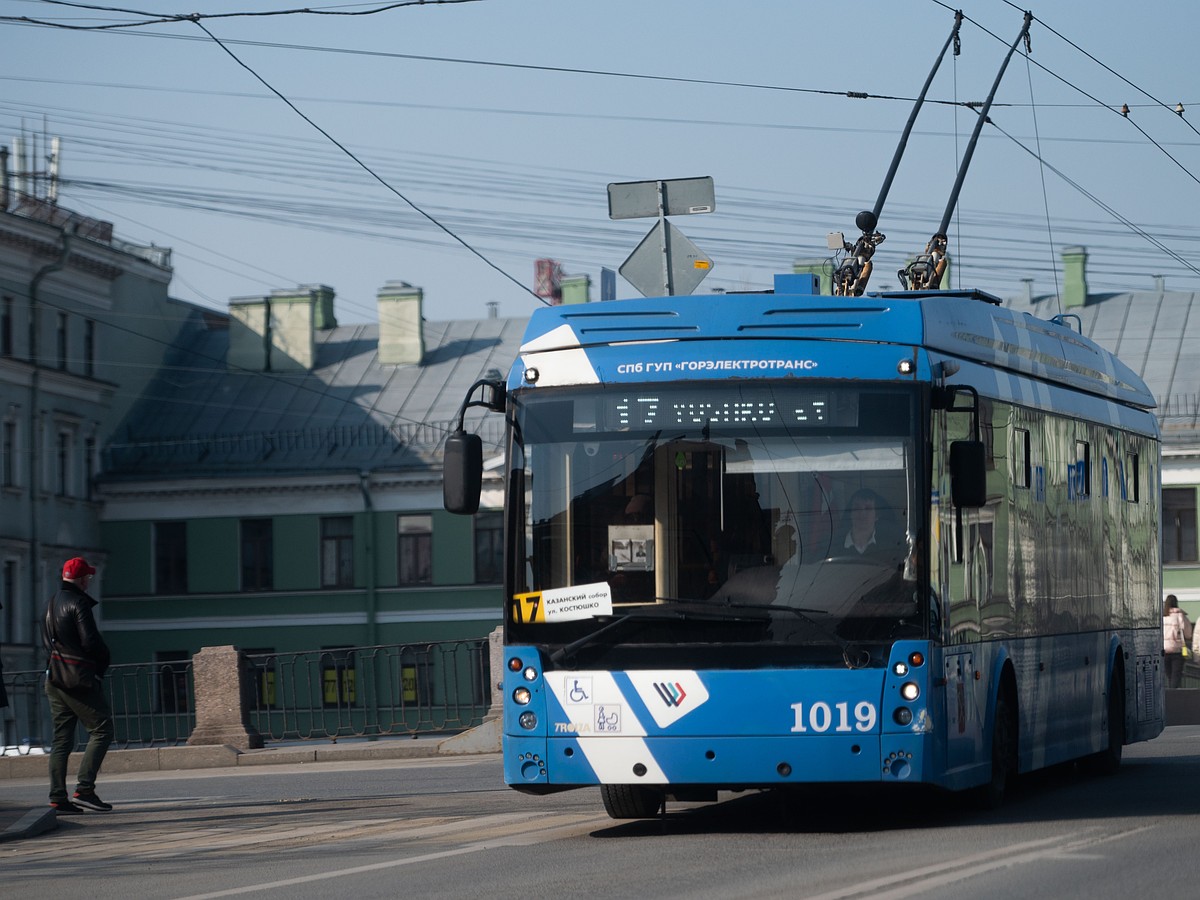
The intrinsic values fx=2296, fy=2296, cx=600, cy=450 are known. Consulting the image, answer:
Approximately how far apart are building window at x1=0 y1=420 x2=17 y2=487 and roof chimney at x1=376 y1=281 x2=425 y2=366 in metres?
13.2

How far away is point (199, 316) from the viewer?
73.0 meters

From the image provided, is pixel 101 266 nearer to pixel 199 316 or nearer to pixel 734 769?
pixel 199 316

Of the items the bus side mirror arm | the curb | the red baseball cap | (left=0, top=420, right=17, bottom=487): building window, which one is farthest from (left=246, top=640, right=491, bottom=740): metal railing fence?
(left=0, top=420, right=17, bottom=487): building window

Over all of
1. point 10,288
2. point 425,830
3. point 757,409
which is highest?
point 10,288

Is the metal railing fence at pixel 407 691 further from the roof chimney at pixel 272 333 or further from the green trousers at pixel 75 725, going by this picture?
the roof chimney at pixel 272 333

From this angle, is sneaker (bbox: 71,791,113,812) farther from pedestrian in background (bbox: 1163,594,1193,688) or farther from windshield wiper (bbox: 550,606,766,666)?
pedestrian in background (bbox: 1163,594,1193,688)

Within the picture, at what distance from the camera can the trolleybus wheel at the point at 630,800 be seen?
13.1 meters

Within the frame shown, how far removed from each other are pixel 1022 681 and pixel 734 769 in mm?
2922

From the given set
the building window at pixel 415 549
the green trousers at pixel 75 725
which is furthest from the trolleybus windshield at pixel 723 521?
the building window at pixel 415 549

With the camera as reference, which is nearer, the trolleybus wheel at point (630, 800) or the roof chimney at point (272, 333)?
the trolleybus wheel at point (630, 800)

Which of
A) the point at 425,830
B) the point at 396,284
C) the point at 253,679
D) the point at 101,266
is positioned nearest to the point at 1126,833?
the point at 425,830

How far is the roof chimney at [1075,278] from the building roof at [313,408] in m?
16.4

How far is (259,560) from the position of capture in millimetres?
64125

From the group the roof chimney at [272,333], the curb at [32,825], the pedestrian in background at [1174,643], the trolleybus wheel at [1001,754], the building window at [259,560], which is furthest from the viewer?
the roof chimney at [272,333]
